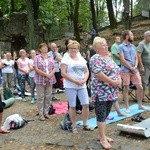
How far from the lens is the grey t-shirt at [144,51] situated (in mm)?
9430

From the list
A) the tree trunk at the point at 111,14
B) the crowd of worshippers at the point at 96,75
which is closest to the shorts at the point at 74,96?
the crowd of worshippers at the point at 96,75

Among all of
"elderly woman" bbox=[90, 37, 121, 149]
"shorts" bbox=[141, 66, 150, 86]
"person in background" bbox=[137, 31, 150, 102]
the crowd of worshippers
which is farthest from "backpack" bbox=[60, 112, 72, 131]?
"shorts" bbox=[141, 66, 150, 86]

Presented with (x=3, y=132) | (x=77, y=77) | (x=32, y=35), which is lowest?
(x=3, y=132)

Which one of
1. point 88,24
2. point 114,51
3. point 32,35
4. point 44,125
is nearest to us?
point 44,125

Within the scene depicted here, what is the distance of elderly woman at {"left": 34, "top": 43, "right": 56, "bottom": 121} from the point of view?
8258 mm

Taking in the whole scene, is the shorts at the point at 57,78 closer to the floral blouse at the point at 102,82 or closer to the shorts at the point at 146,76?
the shorts at the point at 146,76

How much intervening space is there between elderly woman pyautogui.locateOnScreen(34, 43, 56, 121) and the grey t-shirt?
2435 mm

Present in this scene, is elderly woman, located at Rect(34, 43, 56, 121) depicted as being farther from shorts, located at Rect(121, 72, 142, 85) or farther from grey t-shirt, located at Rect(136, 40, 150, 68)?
grey t-shirt, located at Rect(136, 40, 150, 68)

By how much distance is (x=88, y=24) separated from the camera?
46062mm

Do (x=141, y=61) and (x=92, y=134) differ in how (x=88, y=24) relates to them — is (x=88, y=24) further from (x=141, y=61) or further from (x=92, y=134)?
(x=92, y=134)

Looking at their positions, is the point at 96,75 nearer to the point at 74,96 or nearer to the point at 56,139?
the point at 74,96

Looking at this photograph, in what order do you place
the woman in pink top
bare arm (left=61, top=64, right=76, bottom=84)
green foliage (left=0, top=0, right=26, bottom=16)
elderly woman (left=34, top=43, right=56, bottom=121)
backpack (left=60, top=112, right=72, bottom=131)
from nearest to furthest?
bare arm (left=61, top=64, right=76, bottom=84) → backpack (left=60, top=112, right=72, bottom=131) → elderly woman (left=34, top=43, right=56, bottom=121) → the woman in pink top → green foliage (left=0, top=0, right=26, bottom=16)

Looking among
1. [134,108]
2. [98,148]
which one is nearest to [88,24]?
[134,108]

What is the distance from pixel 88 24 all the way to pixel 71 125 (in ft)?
130
